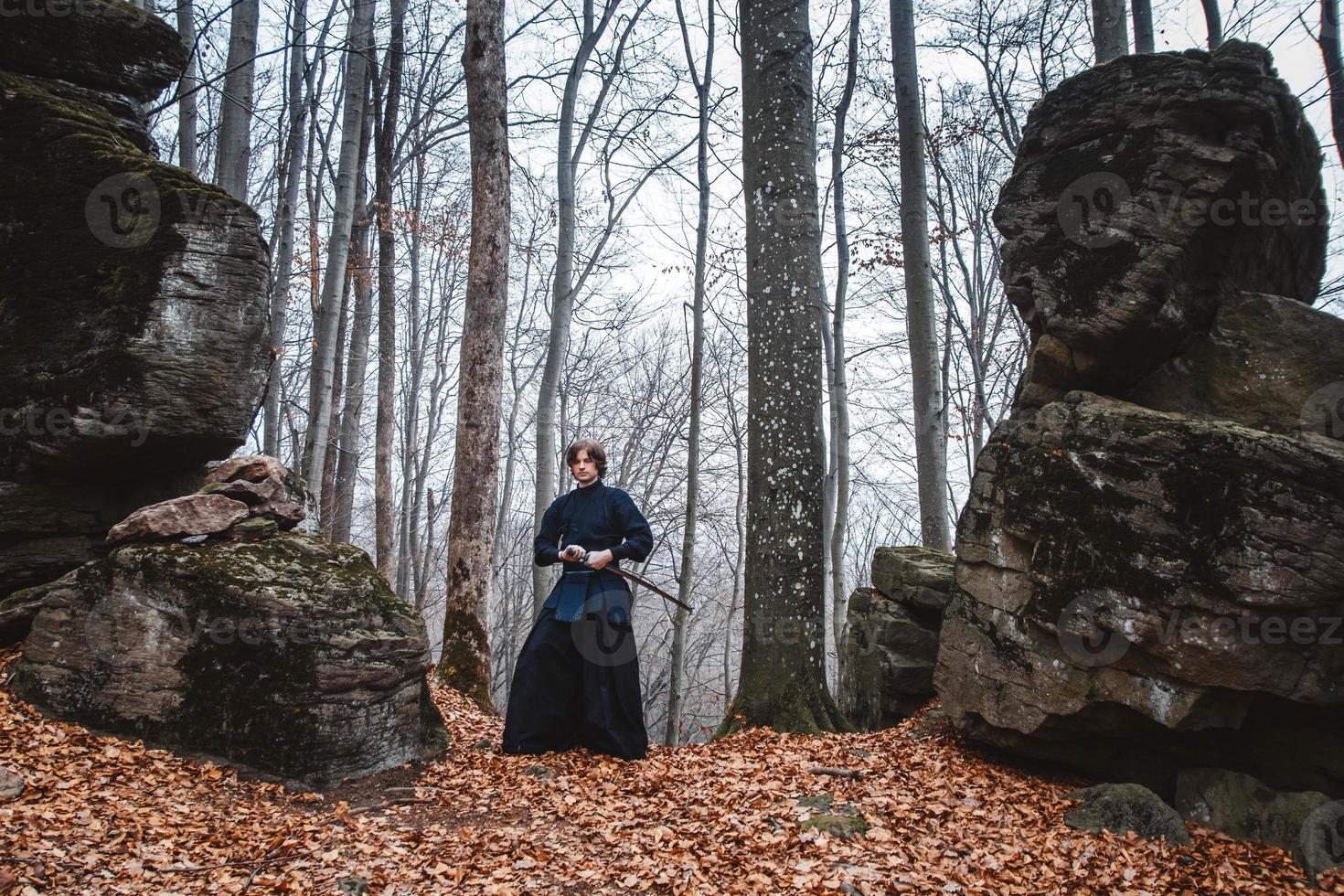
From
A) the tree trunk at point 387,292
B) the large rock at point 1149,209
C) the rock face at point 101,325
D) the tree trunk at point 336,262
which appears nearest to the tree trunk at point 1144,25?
the large rock at point 1149,209

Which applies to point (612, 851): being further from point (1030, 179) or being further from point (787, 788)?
point (1030, 179)

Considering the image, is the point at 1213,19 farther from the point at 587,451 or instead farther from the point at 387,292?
the point at 387,292

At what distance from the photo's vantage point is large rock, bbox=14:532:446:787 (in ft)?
13.4

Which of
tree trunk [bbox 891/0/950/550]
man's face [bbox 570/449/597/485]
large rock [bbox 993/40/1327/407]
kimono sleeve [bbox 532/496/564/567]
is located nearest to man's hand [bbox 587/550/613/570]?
kimono sleeve [bbox 532/496/564/567]

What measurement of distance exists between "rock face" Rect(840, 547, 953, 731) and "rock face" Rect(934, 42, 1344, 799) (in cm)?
116

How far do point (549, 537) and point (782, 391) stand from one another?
208cm

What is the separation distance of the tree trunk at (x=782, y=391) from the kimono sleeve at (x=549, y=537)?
148cm

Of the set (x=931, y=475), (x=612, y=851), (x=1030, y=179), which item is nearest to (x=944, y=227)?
(x=931, y=475)

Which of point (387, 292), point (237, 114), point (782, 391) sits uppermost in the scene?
point (237, 114)

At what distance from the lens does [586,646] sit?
528cm

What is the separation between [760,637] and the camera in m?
5.62

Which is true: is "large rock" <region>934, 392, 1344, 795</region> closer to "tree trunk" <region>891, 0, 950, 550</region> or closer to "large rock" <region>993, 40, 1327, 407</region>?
"large rock" <region>993, 40, 1327, 407</region>

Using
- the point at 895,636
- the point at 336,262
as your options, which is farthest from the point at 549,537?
the point at 336,262

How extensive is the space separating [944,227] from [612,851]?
14555 mm
